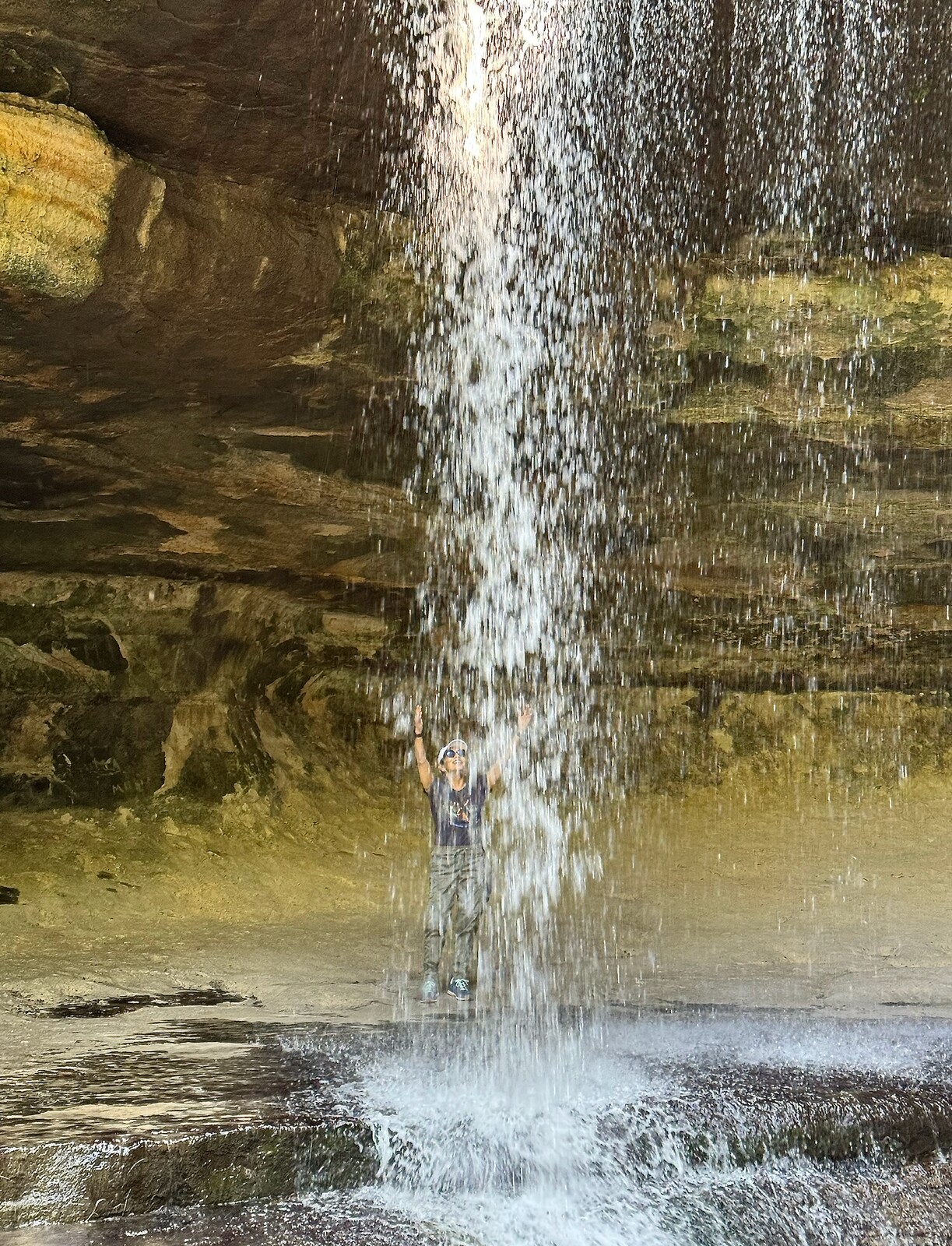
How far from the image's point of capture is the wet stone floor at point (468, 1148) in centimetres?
322

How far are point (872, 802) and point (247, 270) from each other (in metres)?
8.53

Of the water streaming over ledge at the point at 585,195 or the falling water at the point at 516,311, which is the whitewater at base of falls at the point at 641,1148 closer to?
the water streaming over ledge at the point at 585,195

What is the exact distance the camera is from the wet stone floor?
10.6 ft

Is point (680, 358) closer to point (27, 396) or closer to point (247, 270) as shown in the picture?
point (247, 270)

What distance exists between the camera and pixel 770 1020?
5.42 metres

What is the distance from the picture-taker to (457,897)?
546cm

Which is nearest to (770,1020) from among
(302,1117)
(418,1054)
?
(418,1054)

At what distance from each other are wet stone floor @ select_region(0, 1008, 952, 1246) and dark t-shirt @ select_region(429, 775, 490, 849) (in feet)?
3.74

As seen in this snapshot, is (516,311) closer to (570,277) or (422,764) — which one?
(570,277)

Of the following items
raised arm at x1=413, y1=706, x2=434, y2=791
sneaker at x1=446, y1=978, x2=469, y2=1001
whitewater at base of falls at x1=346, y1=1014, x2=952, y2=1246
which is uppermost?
raised arm at x1=413, y1=706, x2=434, y2=791

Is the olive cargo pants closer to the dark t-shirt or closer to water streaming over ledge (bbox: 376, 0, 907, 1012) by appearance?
the dark t-shirt

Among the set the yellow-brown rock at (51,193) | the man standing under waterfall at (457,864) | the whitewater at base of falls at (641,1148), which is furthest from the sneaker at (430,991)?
the yellow-brown rock at (51,193)

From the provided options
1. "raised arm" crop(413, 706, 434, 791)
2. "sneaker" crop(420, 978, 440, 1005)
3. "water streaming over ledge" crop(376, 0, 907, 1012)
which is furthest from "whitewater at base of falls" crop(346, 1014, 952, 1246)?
"water streaming over ledge" crop(376, 0, 907, 1012)

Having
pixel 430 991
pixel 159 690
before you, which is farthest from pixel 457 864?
pixel 159 690
